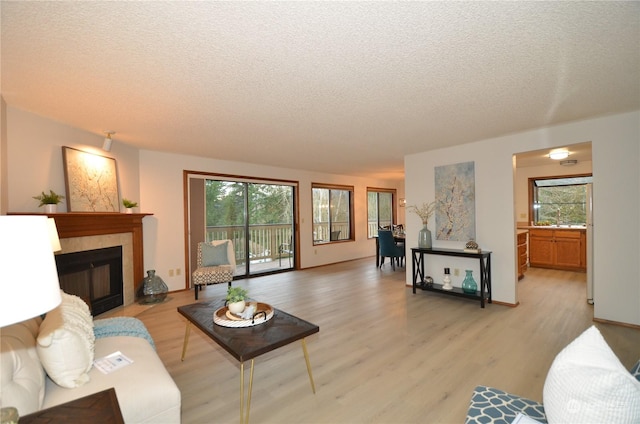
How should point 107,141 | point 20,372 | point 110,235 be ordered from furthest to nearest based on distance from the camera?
point 110,235 → point 107,141 → point 20,372

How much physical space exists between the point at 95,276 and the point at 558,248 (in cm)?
809

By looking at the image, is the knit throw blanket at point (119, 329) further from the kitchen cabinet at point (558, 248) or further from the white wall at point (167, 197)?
the kitchen cabinet at point (558, 248)

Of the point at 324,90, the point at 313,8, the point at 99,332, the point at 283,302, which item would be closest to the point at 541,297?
the point at 283,302

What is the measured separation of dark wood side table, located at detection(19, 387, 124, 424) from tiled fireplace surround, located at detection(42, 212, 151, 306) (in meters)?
2.54

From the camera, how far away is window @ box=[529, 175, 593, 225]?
20.9ft

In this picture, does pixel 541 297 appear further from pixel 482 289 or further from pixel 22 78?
pixel 22 78

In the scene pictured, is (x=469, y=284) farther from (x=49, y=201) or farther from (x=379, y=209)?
(x=49, y=201)

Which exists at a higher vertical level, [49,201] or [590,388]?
[49,201]

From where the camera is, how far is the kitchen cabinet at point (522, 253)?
557 cm

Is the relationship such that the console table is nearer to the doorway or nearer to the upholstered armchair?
the doorway

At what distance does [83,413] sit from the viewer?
1.13 metres

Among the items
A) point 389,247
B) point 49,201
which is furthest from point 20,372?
point 389,247

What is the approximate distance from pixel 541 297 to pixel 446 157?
8.09 feet

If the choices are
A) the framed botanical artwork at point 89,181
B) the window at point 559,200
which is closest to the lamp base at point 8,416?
the framed botanical artwork at point 89,181
